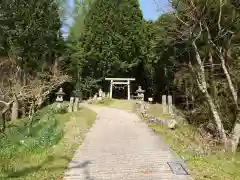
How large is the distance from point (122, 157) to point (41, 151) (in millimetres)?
2592

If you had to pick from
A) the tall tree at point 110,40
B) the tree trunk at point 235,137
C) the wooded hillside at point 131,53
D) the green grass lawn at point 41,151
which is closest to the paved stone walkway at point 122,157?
the green grass lawn at point 41,151

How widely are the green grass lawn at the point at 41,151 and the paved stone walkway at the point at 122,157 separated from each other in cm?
31

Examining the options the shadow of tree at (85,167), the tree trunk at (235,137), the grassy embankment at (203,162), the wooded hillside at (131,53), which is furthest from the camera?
the wooded hillside at (131,53)

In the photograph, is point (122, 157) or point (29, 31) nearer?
point (122, 157)

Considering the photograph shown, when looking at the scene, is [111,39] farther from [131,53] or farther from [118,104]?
[118,104]

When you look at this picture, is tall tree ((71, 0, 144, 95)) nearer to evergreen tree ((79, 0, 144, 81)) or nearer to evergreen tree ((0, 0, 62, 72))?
evergreen tree ((79, 0, 144, 81))

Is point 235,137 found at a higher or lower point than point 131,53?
lower

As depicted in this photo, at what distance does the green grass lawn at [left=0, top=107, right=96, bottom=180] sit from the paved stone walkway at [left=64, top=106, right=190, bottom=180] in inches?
12.4

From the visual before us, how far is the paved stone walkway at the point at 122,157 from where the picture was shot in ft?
29.4

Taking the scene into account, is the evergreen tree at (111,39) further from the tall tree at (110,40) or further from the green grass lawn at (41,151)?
the green grass lawn at (41,151)

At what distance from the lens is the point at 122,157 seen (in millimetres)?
10695

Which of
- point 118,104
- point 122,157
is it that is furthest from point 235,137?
point 118,104

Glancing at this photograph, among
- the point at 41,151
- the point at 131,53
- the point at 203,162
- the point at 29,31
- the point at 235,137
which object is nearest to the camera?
the point at 203,162

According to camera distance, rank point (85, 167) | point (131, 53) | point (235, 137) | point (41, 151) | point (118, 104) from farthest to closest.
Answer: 1. point (131, 53)
2. point (118, 104)
3. point (235, 137)
4. point (41, 151)
5. point (85, 167)
